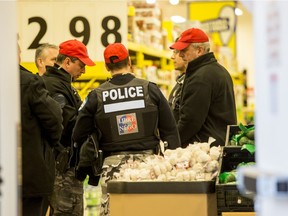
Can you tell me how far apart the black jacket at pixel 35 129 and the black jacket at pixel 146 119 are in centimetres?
47

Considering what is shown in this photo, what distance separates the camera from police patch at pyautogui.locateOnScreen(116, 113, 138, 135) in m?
6.00

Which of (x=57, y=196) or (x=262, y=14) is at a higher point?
(x=262, y=14)

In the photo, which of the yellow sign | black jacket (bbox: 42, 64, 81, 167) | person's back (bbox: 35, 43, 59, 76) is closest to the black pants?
black jacket (bbox: 42, 64, 81, 167)

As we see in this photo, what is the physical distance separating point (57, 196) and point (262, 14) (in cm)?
472

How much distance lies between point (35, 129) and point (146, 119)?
0.90m

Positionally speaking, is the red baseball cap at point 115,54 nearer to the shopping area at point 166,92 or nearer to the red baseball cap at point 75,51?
the red baseball cap at point 75,51

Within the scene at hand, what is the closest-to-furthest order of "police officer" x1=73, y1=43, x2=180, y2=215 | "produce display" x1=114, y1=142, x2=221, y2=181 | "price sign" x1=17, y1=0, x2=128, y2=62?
1. "produce display" x1=114, y1=142, x2=221, y2=181
2. "police officer" x1=73, y1=43, x2=180, y2=215
3. "price sign" x1=17, y1=0, x2=128, y2=62

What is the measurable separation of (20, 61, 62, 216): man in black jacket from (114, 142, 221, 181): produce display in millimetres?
688

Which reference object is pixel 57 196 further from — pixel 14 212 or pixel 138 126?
pixel 14 212

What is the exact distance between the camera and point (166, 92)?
12.5 meters

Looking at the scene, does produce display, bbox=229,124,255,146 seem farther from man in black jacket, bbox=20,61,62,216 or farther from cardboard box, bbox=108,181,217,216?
man in black jacket, bbox=20,61,62,216

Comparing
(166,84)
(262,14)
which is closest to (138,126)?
(262,14)

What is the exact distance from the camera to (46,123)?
221 inches

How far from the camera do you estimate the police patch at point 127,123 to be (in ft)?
19.7
